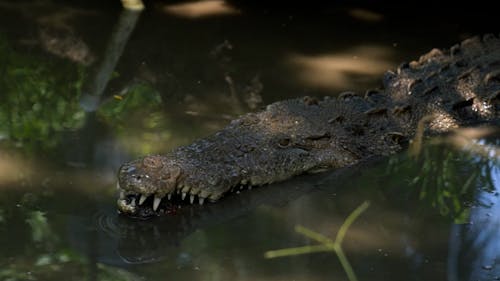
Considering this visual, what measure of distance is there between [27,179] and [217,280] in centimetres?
145

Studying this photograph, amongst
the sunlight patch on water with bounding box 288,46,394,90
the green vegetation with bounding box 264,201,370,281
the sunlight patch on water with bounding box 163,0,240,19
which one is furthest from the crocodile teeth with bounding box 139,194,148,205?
the sunlight patch on water with bounding box 163,0,240,19

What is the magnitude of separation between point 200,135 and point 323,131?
2.73 feet

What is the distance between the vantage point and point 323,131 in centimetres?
535

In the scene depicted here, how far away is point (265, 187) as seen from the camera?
5012 mm

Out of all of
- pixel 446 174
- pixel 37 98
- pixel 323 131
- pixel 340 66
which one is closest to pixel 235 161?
pixel 323 131

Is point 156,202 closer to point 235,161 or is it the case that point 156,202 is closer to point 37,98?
point 235,161

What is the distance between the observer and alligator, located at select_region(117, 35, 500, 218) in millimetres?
4445

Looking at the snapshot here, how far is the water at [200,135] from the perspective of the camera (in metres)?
4.14

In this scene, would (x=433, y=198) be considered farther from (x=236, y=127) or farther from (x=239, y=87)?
(x=239, y=87)

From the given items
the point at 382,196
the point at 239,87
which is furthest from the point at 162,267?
the point at 239,87

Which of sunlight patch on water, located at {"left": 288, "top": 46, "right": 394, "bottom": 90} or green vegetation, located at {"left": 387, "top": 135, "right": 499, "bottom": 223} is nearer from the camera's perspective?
green vegetation, located at {"left": 387, "top": 135, "right": 499, "bottom": 223}

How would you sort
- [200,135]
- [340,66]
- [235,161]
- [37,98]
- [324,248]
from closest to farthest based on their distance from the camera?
[324,248], [235,161], [200,135], [37,98], [340,66]

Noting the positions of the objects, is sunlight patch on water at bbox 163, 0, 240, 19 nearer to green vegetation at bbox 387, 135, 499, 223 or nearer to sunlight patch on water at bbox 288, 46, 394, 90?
sunlight patch on water at bbox 288, 46, 394, 90

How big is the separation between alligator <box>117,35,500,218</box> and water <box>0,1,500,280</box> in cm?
12
